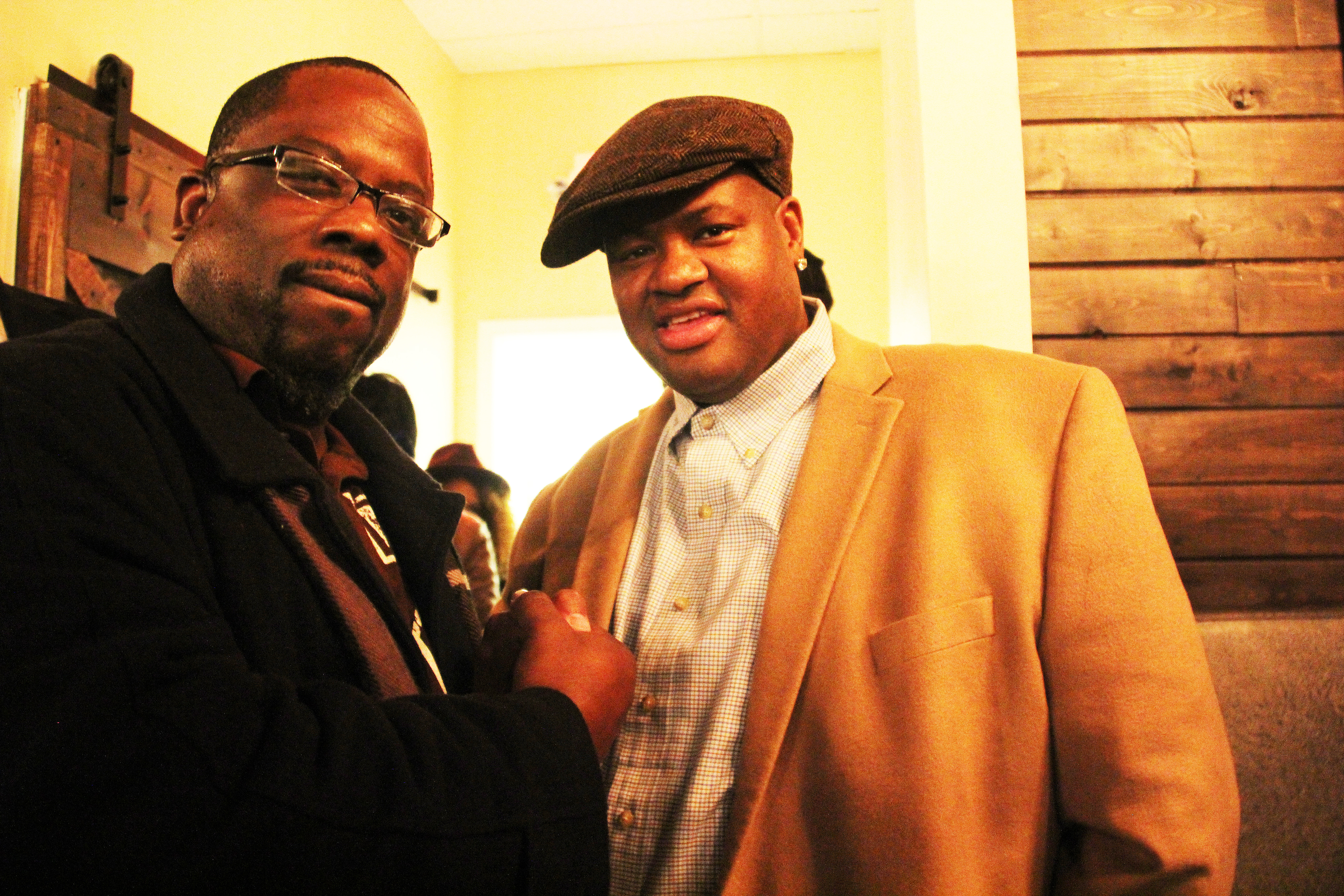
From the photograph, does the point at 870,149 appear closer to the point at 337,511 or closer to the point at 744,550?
the point at 744,550

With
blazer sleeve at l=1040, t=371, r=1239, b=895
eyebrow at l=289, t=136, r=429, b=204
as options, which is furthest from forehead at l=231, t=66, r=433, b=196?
blazer sleeve at l=1040, t=371, r=1239, b=895

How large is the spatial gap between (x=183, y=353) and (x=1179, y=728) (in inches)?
50.7

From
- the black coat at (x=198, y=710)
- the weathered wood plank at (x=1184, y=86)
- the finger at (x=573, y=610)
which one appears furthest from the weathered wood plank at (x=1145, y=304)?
the black coat at (x=198, y=710)

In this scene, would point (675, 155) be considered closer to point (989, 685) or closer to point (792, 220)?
point (792, 220)

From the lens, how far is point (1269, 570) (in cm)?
193

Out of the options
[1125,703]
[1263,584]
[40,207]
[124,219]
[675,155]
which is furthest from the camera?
[124,219]

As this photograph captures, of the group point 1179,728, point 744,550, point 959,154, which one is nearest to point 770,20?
point 959,154

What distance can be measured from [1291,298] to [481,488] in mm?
2604

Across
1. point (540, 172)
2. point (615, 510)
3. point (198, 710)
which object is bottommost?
point (198, 710)

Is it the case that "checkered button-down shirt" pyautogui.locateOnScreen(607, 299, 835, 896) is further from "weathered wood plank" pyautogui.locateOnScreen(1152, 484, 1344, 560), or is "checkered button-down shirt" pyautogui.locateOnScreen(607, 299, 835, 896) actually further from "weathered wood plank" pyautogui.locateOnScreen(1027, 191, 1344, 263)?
"weathered wood plank" pyautogui.locateOnScreen(1152, 484, 1344, 560)

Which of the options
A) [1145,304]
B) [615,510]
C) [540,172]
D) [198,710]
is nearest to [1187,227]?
[1145,304]

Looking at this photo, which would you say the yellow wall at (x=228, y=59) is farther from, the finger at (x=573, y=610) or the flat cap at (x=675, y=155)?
the finger at (x=573, y=610)

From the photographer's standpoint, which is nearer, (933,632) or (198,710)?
(198,710)

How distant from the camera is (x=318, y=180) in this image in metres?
1.19
